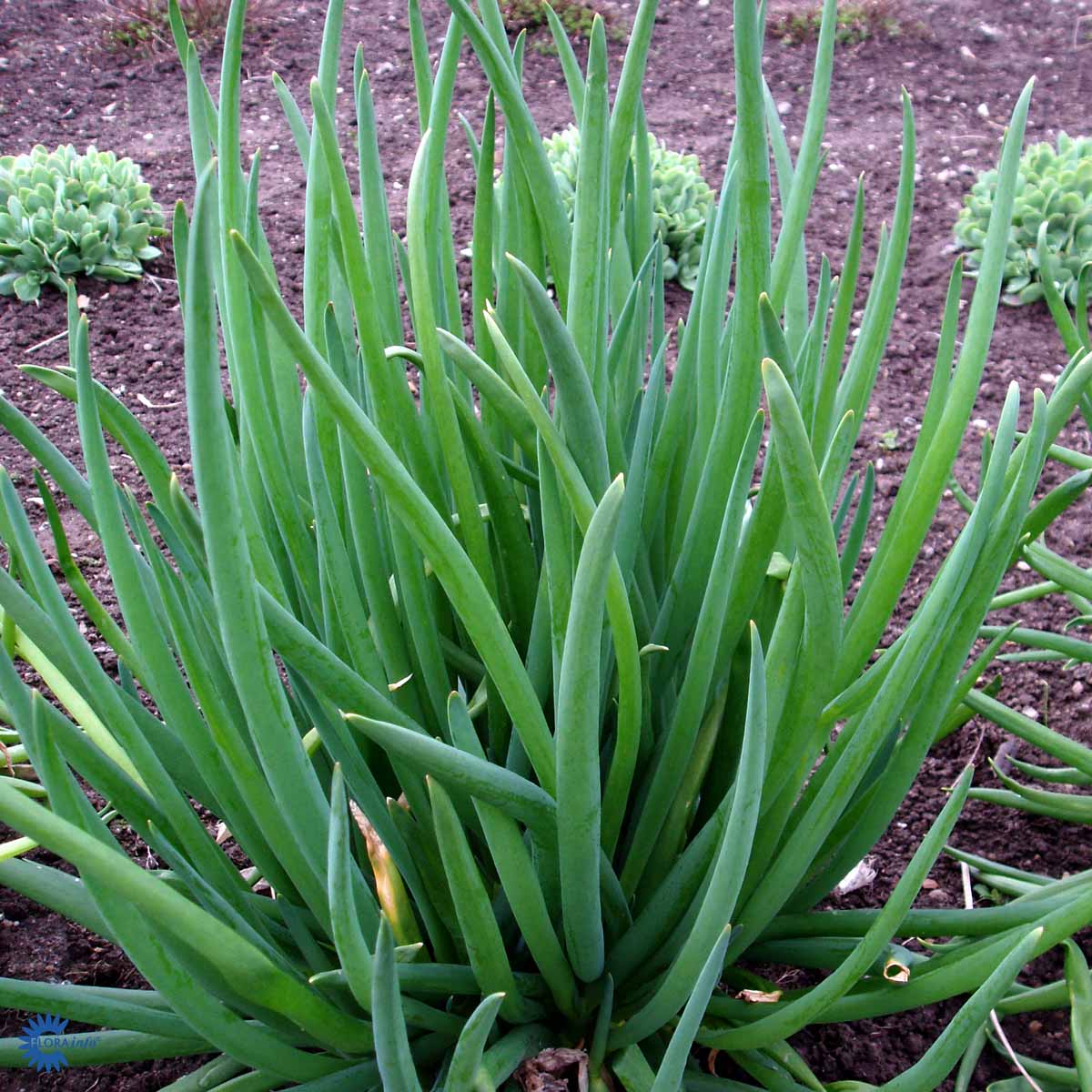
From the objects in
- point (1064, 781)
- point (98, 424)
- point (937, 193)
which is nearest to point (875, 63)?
point (937, 193)

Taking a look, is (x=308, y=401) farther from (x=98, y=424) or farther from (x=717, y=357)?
(x=717, y=357)

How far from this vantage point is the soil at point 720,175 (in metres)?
1.05

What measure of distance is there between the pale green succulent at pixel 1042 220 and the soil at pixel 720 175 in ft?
0.25

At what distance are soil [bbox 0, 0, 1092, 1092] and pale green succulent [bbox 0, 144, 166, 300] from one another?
0.06 metres

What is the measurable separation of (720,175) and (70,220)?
161 centimetres

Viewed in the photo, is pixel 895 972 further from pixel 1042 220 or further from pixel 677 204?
pixel 1042 220

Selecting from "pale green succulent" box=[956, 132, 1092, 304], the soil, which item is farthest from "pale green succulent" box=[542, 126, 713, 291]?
"pale green succulent" box=[956, 132, 1092, 304]

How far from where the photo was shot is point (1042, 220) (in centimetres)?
232

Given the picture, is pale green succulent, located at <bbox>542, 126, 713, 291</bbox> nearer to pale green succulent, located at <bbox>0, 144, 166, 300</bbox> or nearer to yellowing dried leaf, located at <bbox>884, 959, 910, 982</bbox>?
pale green succulent, located at <bbox>0, 144, 166, 300</bbox>

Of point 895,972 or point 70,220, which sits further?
point 70,220

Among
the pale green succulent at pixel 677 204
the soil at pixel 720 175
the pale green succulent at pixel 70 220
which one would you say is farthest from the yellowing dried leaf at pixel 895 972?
the pale green succulent at pixel 70 220

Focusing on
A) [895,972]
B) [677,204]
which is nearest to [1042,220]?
[677,204]

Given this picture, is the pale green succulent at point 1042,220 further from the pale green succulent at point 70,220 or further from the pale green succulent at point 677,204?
the pale green succulent at point 70,220

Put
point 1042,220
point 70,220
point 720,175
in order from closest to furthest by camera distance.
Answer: point 70,220
point 1042,220
point 720,175
